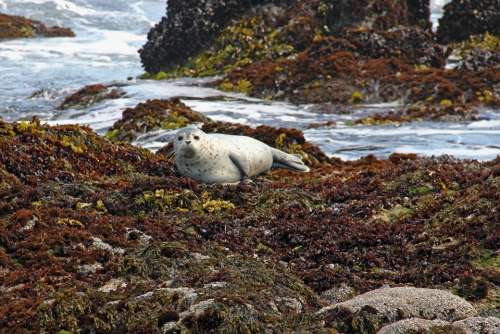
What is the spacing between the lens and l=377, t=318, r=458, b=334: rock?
15.7 feet

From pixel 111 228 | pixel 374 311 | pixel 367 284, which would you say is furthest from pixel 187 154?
pixel 374 311

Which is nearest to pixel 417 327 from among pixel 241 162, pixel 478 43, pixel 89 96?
pixel 241 162

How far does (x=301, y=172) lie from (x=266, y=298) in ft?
25.7

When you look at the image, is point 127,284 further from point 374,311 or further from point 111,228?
point 374,311

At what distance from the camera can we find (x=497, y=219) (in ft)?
26.2

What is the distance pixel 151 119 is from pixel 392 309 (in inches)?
575

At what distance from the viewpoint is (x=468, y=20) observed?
3334 cm

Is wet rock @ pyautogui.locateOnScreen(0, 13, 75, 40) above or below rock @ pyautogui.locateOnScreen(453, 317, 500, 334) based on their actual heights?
above

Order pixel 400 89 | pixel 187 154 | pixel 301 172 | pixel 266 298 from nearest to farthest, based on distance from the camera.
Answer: pixel 266 298 → pixel 187 154 → pixel 301 172 → pixel 400 89

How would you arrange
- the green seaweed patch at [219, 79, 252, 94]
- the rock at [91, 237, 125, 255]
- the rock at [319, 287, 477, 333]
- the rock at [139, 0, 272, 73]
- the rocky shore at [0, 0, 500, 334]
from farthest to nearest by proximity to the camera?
the rock at [139, 0, 272, 73], the green seaweed patch at [219, 79, 252, 94], the rock at [91, 237, 125, 255], the rocky shore at [0, 0, 500, 334], the rock at [319, 287, 477, 333]

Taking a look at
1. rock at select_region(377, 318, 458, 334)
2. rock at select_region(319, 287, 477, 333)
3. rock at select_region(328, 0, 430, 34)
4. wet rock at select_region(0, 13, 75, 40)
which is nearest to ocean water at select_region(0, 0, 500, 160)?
wet rock at select_region(0, 13, 75, 40)

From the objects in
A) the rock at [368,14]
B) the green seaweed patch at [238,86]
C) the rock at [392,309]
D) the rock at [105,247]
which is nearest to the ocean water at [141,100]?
the green seaweed patch at [238,86]

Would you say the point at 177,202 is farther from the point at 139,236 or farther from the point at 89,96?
the point at 89,96

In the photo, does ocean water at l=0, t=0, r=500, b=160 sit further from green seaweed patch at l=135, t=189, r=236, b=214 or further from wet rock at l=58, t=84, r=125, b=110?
green seaweed patch at l=135, t=189, r=236, b=214
